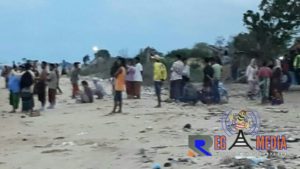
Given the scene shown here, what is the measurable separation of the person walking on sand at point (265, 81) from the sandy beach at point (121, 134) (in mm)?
431

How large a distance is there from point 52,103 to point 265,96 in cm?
666

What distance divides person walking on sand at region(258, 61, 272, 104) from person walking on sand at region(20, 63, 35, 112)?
22.5 feet

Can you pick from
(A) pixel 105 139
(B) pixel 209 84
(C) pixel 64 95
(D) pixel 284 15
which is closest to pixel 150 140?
(A) pixel 105 139

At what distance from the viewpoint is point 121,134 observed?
1305 centimetres

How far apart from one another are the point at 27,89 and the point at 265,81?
280 inches

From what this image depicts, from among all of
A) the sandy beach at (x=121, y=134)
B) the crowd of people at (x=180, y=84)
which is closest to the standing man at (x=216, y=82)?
the crowd of people at (x=180, y=84)

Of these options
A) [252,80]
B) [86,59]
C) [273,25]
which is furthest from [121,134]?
[86,59]

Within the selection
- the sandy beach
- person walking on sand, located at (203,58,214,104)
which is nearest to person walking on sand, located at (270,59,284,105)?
the sandy beach

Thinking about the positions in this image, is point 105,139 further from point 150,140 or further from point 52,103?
point 52,103

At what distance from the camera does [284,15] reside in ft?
82.1

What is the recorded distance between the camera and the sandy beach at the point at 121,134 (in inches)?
376

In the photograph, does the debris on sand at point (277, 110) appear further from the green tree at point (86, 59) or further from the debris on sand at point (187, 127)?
the green tree at point (86, 59)

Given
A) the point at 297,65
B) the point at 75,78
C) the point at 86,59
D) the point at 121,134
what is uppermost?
the point at 86,59

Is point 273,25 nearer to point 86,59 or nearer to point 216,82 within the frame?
point 216,82
